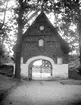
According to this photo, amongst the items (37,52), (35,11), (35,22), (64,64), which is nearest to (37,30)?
(35,22)

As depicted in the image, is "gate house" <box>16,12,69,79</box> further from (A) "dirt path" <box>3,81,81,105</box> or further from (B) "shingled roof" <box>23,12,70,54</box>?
(A) "dirt path" <box>3,81,81,105</box>

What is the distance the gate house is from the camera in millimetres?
16891

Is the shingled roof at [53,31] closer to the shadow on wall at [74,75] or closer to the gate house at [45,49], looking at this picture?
the gate house at [45,49]

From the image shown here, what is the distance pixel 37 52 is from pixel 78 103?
11793 millimetres

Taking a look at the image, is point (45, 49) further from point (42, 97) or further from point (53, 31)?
point (42, 97)

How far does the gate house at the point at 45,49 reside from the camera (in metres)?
16.9

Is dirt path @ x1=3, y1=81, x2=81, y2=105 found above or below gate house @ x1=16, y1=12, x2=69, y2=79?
below

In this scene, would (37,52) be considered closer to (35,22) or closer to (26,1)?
(35,22)

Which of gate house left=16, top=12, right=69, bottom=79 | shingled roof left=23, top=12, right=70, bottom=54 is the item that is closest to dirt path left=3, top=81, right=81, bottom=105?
gate house left=16, top=12, right=69, bottom=79

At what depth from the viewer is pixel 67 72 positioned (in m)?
16.8

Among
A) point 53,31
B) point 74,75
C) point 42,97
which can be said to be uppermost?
point 53,31

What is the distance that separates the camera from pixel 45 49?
17.3 meters

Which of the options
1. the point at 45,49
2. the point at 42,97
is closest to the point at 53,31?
the point at 45,49

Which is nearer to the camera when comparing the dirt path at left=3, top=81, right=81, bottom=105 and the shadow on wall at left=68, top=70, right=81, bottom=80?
the dirt path at left=3, top=81, right=81, bottom=105
